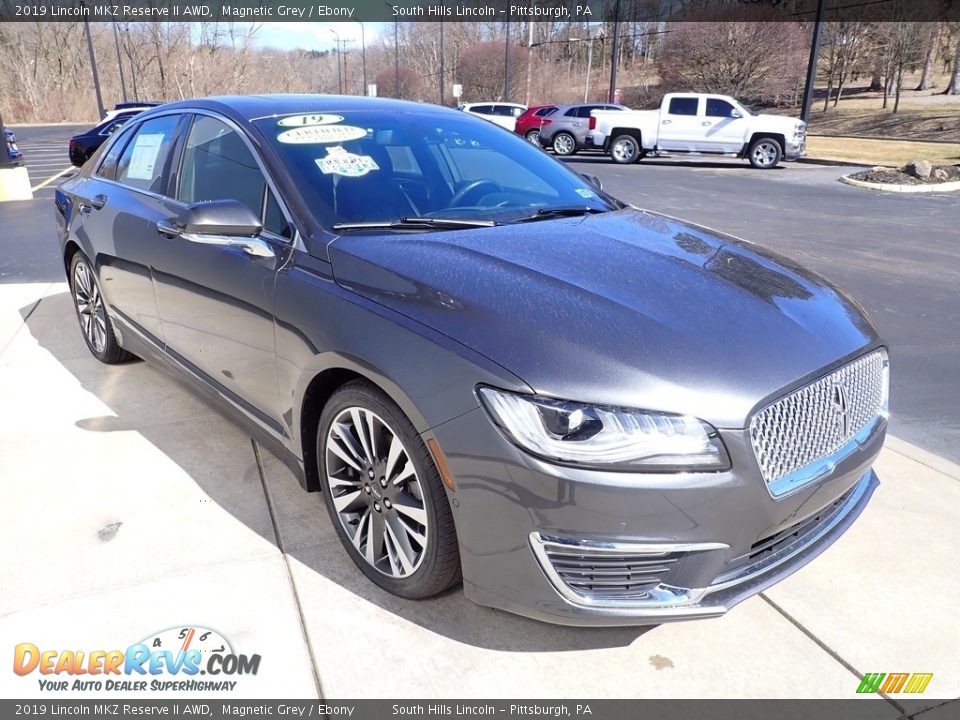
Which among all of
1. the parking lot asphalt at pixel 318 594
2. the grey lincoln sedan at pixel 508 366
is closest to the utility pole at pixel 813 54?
the parking lot asphalt at pixel 318 594

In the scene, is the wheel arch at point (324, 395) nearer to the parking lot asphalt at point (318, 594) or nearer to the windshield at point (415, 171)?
the parking lot asphalt at point (318, 594)

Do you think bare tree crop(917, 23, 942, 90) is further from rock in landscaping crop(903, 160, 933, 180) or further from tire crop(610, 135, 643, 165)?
rock in landscaping crop(903, 160, 933, 180)

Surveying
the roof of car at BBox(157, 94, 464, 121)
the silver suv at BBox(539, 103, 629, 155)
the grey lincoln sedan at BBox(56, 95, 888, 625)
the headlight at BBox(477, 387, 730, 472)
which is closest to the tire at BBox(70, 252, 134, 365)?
the grey lincoln sedan at BBox(56, 95, 888, 625)

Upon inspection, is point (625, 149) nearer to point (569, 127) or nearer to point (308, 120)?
point (569, 127)

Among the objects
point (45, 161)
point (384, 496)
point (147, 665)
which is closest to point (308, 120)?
point (384, 496)

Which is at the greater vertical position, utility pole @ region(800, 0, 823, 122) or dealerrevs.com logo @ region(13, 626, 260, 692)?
utility pole @ region(800, 0, 823, 122)

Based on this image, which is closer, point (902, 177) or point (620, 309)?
point (620, 309)

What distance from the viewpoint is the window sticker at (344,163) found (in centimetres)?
292

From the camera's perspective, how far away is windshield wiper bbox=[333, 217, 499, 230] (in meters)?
2.74

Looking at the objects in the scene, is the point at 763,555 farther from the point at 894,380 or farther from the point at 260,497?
the point at 894,380

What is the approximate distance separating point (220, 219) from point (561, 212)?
1422mm

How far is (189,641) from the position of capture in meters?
2.37

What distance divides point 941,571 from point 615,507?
165 cm

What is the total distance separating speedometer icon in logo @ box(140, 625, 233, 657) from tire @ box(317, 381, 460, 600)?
20.7 inches
